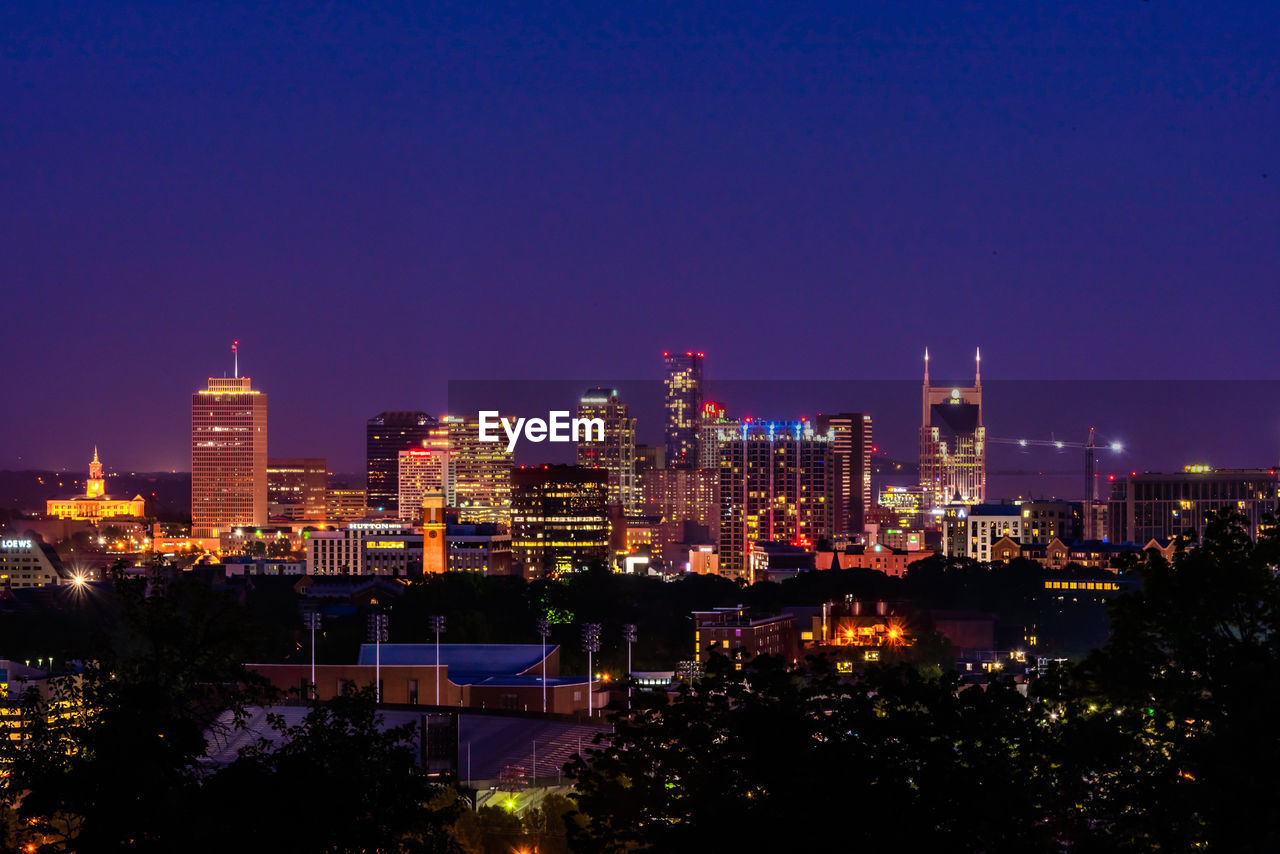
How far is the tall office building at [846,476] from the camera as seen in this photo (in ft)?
577

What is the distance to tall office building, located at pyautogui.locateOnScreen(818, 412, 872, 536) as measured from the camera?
175750 millimetres

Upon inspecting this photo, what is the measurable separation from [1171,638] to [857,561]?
117 m

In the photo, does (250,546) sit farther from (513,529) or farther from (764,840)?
(764,840)

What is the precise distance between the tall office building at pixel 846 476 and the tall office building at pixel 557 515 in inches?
1246

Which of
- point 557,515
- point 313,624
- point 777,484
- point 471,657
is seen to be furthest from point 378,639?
point 777,484

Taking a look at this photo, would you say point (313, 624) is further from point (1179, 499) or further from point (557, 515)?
point (1179, 499)

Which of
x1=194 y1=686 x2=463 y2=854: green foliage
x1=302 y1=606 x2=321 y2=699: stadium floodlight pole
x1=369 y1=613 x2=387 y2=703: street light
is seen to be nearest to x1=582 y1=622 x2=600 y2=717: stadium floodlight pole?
x1=369 y1=613 x2=387 y2=703: street light

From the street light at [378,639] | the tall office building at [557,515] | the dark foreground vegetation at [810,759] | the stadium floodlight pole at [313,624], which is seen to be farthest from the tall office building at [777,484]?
the dark foreground vegetation at [810,759]

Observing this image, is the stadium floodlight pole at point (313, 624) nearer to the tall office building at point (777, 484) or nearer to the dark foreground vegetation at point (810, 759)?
the dark foreground vegetation at point (810, 759)

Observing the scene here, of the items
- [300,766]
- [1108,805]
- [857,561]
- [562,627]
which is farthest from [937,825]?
[857,561]

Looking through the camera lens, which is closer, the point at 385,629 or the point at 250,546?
the point at 385,629

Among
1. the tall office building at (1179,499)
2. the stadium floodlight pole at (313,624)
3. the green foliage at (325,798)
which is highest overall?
the tall office building at (1179,499)

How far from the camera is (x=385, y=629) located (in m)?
72.0

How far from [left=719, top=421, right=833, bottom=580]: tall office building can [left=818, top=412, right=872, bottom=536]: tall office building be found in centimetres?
200
